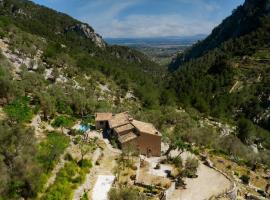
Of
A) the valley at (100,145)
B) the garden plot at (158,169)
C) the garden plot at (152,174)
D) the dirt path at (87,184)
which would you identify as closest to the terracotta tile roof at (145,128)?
the valley at (100,145)

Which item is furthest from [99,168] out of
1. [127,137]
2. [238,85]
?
[238,85]

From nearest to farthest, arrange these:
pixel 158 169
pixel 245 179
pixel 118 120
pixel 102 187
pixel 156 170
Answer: pixel 102 187 → pixel 156 170 → pixel 158 169 → pixel 245 179 → pixel 118 120

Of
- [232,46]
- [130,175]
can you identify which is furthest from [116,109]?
[232,46]

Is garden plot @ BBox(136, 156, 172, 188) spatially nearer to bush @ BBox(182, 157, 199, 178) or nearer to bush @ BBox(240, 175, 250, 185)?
bush @ BBox(182, 157, 199, 178)

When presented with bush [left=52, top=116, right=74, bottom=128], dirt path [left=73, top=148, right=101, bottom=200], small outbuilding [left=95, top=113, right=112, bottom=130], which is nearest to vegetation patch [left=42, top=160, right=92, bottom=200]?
dirt path [left=73, top=148, right=101, bottom=200]

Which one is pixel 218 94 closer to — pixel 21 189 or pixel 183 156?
pixel 183 156

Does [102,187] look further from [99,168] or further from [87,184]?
[99,168]
